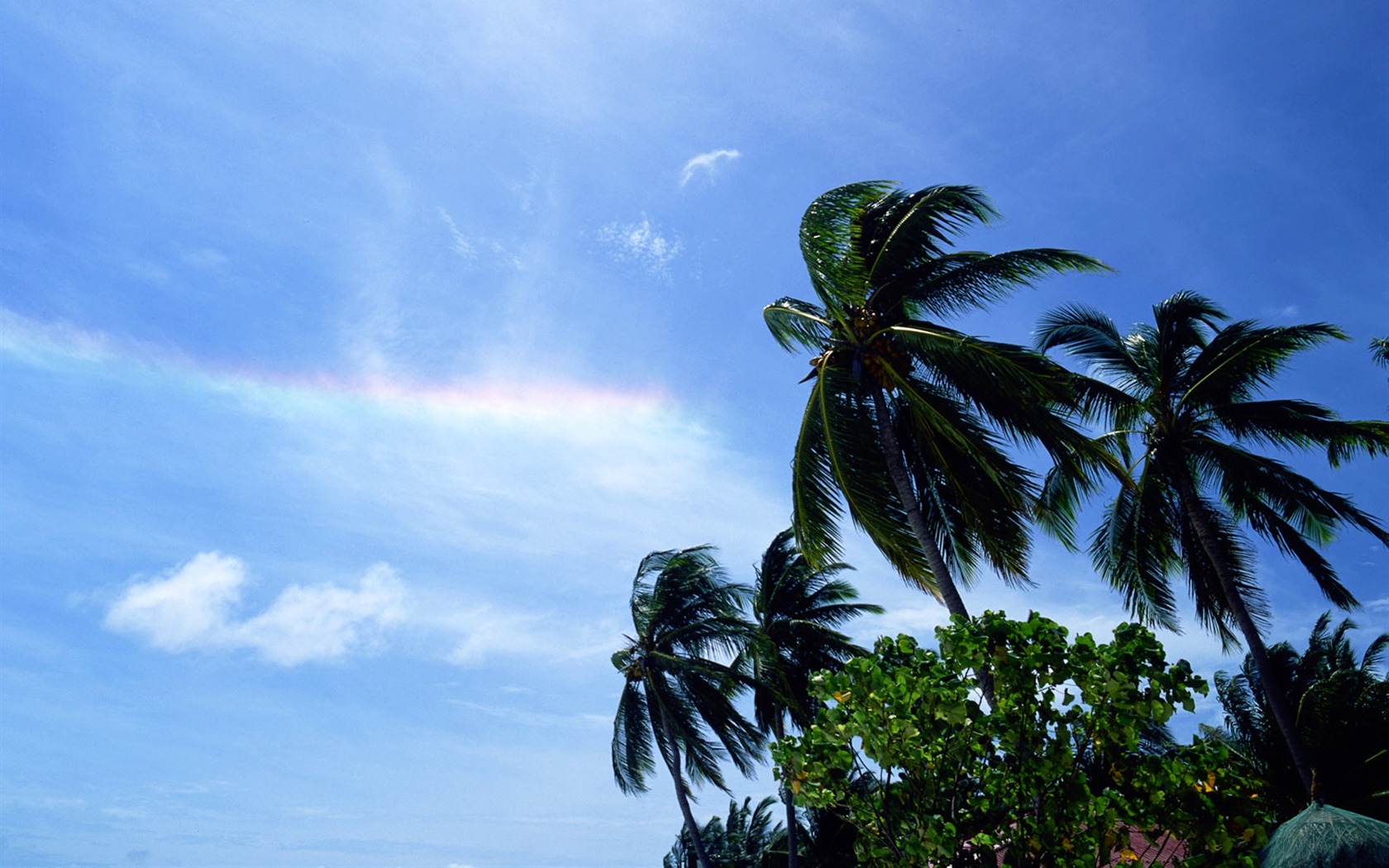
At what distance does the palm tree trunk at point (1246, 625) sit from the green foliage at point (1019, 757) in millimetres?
8385

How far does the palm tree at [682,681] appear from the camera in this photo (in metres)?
25.2

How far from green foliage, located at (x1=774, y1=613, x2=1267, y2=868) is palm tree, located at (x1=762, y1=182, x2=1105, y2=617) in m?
3.83

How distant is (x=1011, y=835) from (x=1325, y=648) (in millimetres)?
20163

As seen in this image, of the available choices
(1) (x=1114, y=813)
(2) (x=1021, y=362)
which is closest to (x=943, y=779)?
(1) (x=1114, y=813)

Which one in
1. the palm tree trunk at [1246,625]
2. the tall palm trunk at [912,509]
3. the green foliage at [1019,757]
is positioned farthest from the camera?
the palm tree trunk at [1246,625]

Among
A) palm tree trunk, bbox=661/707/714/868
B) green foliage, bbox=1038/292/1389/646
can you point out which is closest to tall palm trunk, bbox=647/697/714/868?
palm tree trunk, bbox=661/707/714/868

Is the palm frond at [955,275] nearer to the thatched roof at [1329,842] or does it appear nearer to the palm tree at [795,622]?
the thatched roof at [1329,842]

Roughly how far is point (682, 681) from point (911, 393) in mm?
14971

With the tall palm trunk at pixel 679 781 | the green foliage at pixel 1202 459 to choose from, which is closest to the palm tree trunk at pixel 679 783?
the tall palm trunk at pixel 679 781

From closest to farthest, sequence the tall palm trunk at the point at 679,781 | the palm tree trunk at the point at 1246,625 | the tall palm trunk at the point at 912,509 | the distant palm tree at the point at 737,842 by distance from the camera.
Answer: the tall palm trunk at the point at 912,509 → the palm tree trunk at the point at 1246,625 → the tall palm trunk at the point at 679,781 → the distant palm tree at the point at 737,842

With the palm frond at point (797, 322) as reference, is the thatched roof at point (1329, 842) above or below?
below

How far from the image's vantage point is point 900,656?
9.33 metres

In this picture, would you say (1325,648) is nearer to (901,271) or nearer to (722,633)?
(722,633)

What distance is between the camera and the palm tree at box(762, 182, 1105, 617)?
1279 centimetres
